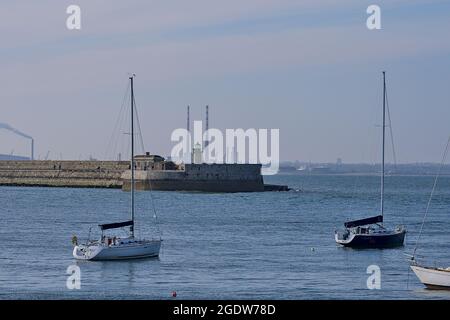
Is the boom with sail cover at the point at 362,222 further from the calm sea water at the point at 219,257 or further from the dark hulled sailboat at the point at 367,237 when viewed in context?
the calm sea water at the point at 219,257

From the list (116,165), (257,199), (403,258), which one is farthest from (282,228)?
(116,165)

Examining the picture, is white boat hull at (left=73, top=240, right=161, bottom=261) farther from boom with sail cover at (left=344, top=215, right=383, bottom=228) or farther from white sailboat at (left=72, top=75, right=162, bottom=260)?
boom with sail cover at (left=344, top=215, right=383, bottom=228)

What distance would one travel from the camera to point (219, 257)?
40.1 m

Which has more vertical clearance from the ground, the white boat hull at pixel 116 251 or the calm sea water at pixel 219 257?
the white boat hull at pixel 116 251

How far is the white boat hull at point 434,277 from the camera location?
92.6 feet

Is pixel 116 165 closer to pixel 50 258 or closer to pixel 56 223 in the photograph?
pixel 56 223

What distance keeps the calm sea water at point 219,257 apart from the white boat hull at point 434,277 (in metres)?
0.32

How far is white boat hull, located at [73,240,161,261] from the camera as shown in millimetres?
38000

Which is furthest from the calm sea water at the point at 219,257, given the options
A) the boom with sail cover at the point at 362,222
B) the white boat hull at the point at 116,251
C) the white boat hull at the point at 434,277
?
the boom with sail cover at the point at 362,222

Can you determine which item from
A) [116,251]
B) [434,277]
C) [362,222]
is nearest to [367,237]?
[362,222]

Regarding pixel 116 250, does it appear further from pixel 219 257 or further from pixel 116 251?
pixel 219 257

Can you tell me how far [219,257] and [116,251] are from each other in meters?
4.47
